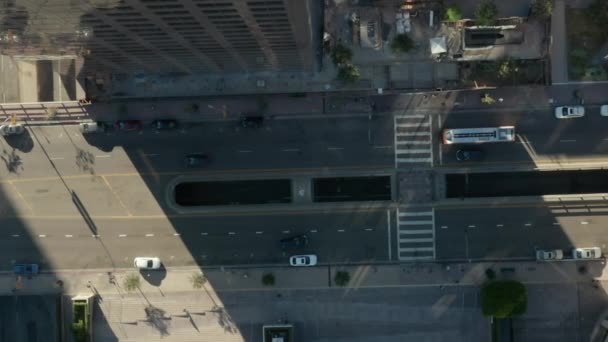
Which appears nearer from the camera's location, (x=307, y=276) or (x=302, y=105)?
(x=307, y=276)

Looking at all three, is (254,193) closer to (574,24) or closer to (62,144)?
(62,144)

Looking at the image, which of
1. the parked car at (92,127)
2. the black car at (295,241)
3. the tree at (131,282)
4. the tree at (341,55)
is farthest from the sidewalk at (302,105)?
the tree at (131,282)

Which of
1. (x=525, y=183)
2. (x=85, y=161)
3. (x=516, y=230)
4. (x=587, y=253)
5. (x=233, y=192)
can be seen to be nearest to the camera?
(x=587, y=253)

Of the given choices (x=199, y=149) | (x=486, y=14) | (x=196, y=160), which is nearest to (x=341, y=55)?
(x=486, y=14)

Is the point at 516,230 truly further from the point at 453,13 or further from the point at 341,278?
the point at 453,13

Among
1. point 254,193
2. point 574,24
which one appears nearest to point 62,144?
point 254,193

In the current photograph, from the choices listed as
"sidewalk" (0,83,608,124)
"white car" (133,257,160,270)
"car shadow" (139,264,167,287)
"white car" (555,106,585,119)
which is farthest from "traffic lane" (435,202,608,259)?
"white car" (133,257,160,270)

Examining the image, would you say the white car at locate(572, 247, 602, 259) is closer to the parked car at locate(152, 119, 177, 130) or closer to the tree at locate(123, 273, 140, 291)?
the parked car at locate(152, 119, 177, 130)
